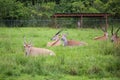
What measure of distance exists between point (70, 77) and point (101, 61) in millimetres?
1917

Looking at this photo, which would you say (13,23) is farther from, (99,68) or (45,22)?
(99,68)

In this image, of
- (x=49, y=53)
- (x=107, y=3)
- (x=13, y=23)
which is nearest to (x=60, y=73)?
(x=49, y=53)

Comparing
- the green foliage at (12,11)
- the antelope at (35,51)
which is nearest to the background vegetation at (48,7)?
the green foliage at (12,11)

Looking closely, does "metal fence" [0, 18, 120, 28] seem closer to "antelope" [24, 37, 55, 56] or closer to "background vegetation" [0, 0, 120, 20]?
"background vegetation" [0, 0, 120, 20]

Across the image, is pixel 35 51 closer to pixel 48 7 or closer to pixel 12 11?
pixel 12 11

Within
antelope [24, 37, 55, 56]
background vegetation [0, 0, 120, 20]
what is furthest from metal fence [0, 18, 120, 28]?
antelope [24, 37, 55, 56]

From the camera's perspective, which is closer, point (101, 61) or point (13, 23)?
point (101, 61)

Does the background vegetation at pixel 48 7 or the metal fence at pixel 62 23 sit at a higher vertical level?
the background vegetation at pixel 48 7

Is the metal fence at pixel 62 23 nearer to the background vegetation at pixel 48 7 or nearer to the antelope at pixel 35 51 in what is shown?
the background vegetation at pixel 48 7

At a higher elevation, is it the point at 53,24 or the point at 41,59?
the point at 41,59

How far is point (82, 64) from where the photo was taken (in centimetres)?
954

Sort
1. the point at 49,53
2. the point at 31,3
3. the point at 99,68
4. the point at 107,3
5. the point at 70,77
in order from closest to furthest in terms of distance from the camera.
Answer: the point at 70,77, the point at 99,68, the point at 49,53, the point at 107,3, the point at 31,3

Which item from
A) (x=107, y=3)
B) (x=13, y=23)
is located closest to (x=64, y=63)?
(x=13, y=23)

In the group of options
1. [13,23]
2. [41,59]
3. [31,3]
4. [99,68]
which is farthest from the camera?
[31,3]
